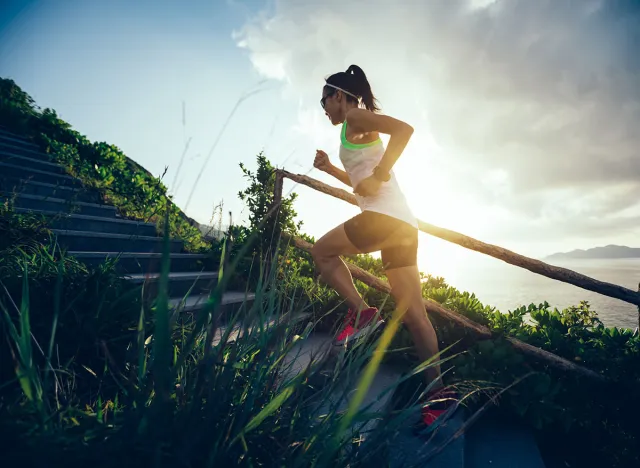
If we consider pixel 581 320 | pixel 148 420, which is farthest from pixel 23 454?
pixel 581 320

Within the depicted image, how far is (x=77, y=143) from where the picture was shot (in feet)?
28.2

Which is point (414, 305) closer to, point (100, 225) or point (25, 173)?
point (100, 225)

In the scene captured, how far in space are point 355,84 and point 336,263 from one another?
1.29 metres

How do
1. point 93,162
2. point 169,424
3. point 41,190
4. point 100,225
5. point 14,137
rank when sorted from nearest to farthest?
point 169,424, point 100,225, point 41,190, point 14,137, point 93,162

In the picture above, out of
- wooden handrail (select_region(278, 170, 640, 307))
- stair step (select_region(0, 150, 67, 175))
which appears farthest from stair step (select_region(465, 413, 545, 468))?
stair step (select_region(0, 150, 67, 175))

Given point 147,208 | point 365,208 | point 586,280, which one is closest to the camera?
point 365,208

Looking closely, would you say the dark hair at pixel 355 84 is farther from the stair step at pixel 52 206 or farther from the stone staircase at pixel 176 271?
the stair step at pixel 52 206

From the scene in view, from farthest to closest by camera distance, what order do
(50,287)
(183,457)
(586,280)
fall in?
(586,280) → (50,287) → (183,457)

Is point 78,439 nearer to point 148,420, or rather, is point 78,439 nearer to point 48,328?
point 148,420

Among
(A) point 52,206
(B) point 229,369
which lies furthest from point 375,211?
(A) point 52,206

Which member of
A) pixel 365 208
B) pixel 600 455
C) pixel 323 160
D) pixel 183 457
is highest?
pixel 323 160

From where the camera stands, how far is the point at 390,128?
219 centimetres

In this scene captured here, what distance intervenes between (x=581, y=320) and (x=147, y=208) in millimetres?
7083

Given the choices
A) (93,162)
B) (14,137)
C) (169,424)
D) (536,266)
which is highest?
(14,137)
